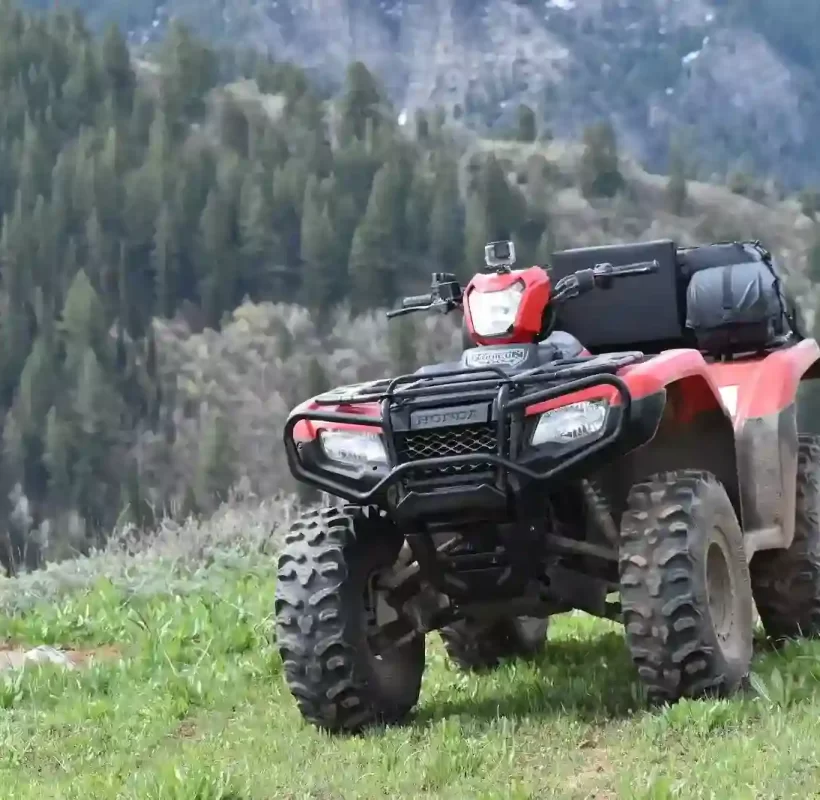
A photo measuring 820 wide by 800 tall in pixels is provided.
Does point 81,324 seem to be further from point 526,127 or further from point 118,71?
point 526,127

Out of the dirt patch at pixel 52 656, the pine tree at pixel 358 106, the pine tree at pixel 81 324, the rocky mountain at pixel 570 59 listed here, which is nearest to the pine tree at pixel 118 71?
the pine tree at pixel 358 106

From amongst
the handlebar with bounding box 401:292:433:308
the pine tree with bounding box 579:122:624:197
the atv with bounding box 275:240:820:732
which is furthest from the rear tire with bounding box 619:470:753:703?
the pine tree with bounding box 579:122:624:197

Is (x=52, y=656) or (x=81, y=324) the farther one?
(x=81, y=324)

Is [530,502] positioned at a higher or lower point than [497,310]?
lower

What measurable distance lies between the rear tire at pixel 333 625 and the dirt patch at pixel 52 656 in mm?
1968

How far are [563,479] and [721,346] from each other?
1905 millimetres

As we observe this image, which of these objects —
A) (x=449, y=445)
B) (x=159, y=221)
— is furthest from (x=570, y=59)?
(x=449, y=445)

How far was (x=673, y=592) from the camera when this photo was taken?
4.15 meters

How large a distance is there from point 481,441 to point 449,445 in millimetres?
112

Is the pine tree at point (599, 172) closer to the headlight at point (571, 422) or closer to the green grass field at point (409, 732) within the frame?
the green grass field at point (409, 732)

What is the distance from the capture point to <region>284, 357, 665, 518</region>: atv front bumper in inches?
162

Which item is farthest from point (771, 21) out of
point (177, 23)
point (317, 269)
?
point (317, 269)

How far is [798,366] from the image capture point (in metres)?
5.59

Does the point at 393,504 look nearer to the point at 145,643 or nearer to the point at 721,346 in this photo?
the point at 721,346
